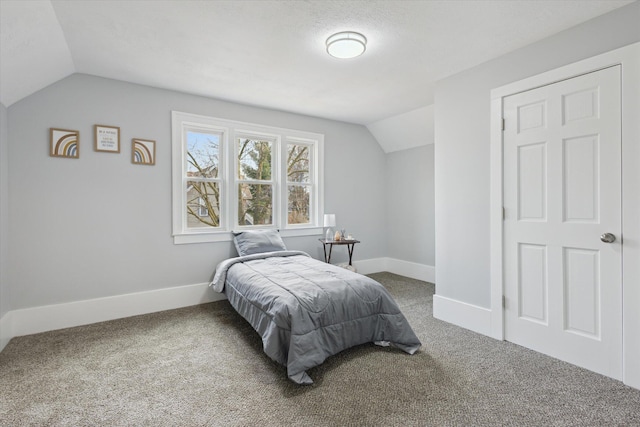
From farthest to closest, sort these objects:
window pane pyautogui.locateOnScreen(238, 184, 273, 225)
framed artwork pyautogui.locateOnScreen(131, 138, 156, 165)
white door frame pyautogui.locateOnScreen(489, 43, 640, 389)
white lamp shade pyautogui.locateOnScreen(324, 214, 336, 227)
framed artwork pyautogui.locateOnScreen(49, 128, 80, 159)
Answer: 1. white lamp shade pyautogui.locateOnScreen(324, 214, 336, 227)
2. window pane pyautogui.locateOnScreen(238, 184, 273, 225)
3. framed artwork pyautogui.locateOnScreen(131, 138, 156, 165)
4. framed artwork pyautogui.locateOnScreen(49, 128, 80, 159)
5. white door frame pyautogui.locateOnScreen(489, 43, 640, 389)

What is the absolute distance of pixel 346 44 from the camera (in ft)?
7.93

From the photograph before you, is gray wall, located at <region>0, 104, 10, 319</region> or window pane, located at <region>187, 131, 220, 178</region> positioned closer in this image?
gray wall, located at <region>0, 104, 10, 319</region>

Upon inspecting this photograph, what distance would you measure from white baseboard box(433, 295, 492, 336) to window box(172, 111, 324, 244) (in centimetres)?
208

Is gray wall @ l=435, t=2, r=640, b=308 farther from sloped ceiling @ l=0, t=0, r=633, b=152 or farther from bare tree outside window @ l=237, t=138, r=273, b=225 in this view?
bare tree outside window @ l=237, t=138, r=273, b=225

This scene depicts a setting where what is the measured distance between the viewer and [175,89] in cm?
352

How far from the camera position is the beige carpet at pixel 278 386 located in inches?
66.7

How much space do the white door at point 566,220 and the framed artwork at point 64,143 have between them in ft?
→ 13.3

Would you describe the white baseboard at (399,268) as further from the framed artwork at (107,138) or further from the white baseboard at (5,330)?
the white baseboard at (5,330)

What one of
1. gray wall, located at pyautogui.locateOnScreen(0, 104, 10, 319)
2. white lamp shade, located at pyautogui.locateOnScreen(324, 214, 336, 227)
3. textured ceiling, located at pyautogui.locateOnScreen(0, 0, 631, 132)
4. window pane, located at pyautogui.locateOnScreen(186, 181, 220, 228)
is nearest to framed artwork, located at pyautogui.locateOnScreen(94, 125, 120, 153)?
textured ceiling, located at pyautogui.locateOnScreen(0, 0, 631, 132)

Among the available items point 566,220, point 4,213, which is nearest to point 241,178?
point 4,213

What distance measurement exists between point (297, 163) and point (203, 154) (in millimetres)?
1367

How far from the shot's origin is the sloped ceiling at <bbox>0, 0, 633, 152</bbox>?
2.05 m

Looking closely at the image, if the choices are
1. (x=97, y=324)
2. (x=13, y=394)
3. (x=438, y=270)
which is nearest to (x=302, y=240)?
(x=438, y=270)

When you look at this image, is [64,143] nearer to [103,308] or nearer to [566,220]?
[103,308]
